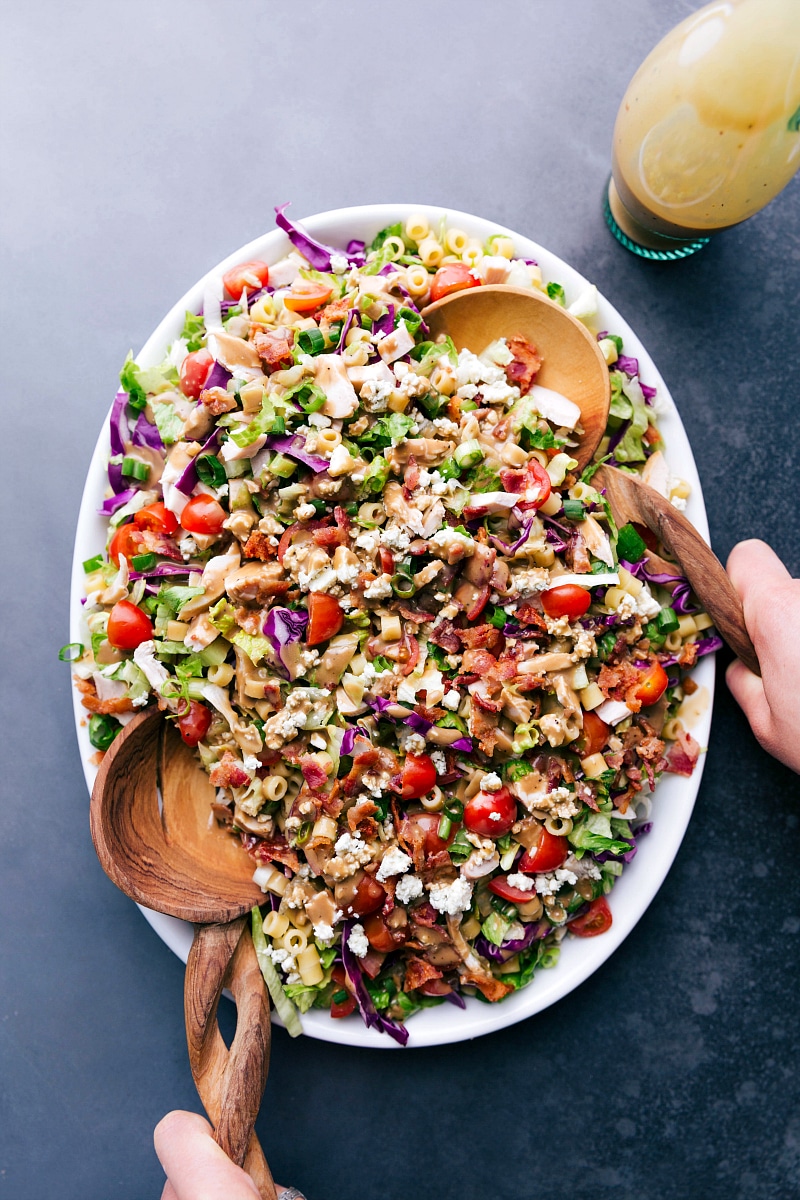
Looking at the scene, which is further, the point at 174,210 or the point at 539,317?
the point at 174,210

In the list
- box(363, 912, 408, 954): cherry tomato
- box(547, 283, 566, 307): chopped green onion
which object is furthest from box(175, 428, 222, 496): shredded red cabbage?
box(363, 912, 408, 954): cherry tomato

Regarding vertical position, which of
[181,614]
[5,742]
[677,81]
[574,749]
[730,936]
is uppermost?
[677,81]

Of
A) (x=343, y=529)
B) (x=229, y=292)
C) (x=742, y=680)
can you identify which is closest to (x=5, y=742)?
(x=343, y=529)

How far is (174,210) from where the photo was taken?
10.5 ft

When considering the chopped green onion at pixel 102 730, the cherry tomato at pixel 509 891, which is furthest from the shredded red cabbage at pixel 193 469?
the cherry tomato at pixel 509 891

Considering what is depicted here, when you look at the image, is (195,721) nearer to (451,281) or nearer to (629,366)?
(451,281)

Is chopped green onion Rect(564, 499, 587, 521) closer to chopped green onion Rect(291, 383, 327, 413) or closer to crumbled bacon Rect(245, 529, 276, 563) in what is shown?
chopped green onion Rect(291, 383, 327, 413)

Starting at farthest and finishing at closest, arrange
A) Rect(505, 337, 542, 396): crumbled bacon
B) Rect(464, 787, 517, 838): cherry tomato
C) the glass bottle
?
Rect(505, 337, 542, 396): crumbled bacon → Rect(464, 787, 517, 838): cherry tomato → the glass bottle

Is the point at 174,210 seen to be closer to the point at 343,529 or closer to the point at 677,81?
the point at 343,529

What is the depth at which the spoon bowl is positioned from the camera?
2.55m

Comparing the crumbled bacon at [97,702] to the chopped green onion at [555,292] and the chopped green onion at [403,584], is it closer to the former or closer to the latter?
the chopped green onion at [403,584]

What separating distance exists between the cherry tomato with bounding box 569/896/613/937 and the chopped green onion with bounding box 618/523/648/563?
1.16 meters

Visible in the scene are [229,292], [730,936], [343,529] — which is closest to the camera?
[343,529]

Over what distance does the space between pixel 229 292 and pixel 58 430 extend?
3.35 ft
